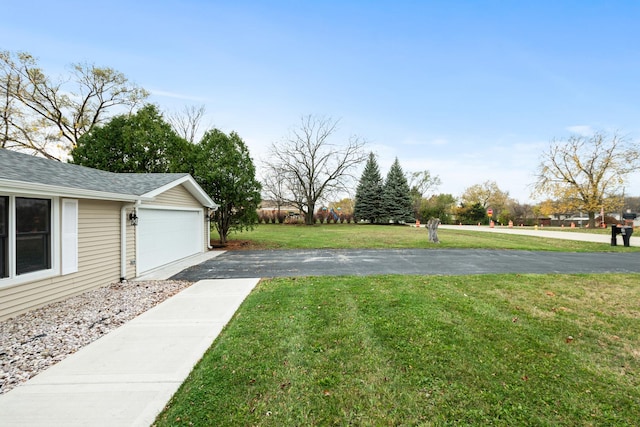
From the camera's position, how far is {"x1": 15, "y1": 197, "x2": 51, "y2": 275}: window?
4.47m

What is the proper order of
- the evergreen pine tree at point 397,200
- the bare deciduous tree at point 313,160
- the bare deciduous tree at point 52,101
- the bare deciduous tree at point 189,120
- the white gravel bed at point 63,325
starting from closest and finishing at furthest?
the white gravel bed at point 63,325 → the bare deciduous tree at point 52,101 → the bare deciduous tree at point 189,120 → the bare deciduous tree at point 313,160 → the evergreen pine tree at point 397,200

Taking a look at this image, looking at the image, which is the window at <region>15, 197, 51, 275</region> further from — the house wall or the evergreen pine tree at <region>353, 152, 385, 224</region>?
the evergreen pine tree at <region>353, 152, 385, 224</region>

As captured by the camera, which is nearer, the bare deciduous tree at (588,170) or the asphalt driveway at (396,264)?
the asphalt driveway at (396,264)

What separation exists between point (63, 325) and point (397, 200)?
1336 inches

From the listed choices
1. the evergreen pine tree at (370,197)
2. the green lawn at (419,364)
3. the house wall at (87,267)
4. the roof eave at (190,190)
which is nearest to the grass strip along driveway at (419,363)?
the green lawn at (419,364)

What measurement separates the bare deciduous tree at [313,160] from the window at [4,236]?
26.3m

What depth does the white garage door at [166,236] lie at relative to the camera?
752 centimetres

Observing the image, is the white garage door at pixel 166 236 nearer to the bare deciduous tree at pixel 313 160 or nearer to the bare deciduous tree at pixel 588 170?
the bare deciduous tree at pixel 313 160

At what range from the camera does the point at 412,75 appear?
635 inches

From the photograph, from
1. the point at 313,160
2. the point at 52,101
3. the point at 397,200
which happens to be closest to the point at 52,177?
the point at 52,101

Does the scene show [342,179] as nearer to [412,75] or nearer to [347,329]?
[412,75]

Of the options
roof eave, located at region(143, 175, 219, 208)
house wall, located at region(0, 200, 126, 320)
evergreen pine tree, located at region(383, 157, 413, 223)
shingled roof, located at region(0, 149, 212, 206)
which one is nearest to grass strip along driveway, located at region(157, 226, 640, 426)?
house wall, located at region(0, 200, 126, 320)

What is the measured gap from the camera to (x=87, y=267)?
18.9 ft

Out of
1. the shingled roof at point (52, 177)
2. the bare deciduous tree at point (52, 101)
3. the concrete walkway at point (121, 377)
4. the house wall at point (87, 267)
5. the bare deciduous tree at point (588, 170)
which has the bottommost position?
the concrete walkway at point (121, 377)
